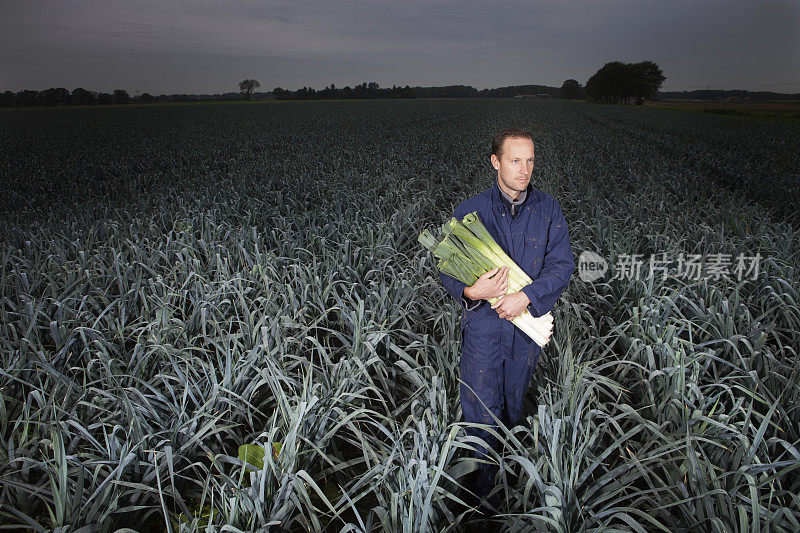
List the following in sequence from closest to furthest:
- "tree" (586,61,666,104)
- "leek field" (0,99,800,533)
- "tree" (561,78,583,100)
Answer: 1. "leek field" (0,99,800,533)
2. "tree" (586,61,666,104)
3. "tree" (561,78,583,100)

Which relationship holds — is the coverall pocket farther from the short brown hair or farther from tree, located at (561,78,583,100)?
tree, located at (561,78,583,100)

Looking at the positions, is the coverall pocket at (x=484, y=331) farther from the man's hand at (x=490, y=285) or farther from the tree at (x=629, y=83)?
the tree at (x=629, y=83)

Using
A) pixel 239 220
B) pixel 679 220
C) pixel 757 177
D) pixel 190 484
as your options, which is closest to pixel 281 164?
pixel 239 220

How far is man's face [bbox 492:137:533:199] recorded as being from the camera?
5.89 feet

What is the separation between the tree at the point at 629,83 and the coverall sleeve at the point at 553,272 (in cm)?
9276

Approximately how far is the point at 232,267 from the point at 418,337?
1883 mm

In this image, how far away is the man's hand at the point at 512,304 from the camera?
1775 mm

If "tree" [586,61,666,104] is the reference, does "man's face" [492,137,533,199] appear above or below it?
below

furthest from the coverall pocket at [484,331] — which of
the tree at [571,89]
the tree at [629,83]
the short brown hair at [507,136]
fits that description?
the tree at [571,89]

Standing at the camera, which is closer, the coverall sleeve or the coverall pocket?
the coverall sleeve

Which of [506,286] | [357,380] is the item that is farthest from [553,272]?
[357,380]

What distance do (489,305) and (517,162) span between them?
58 centimetres

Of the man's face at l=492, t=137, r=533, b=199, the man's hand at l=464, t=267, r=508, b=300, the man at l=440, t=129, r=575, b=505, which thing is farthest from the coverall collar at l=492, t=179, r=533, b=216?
the man's hand at l=464, t=267, r=508, b=300

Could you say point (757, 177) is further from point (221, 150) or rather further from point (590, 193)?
point (221, 150)
